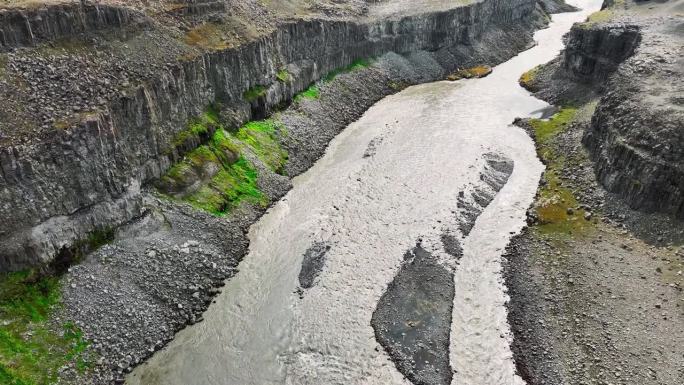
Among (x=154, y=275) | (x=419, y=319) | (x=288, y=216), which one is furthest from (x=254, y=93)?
(x=419, y=319)

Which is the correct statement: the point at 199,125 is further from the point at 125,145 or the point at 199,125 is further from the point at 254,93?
the point at 254,93

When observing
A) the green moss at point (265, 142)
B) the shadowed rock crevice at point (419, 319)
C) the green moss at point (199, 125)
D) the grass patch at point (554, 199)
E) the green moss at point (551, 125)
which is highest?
the green moss at point (199, 125)

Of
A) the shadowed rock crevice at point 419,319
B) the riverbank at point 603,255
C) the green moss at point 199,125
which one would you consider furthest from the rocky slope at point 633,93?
the green moss at point 199,125

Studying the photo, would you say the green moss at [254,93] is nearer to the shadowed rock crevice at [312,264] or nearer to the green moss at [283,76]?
the green moss at [283,76]

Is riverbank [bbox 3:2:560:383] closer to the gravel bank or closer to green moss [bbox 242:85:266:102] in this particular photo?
the gravel bank

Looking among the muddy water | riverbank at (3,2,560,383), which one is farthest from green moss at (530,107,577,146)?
riverbank at (3,2,560,383)

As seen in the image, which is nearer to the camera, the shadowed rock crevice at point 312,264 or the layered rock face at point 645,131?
the shadowed rock crevice at point 312,264

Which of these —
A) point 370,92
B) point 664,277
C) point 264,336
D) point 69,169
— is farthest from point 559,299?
point 370,92
